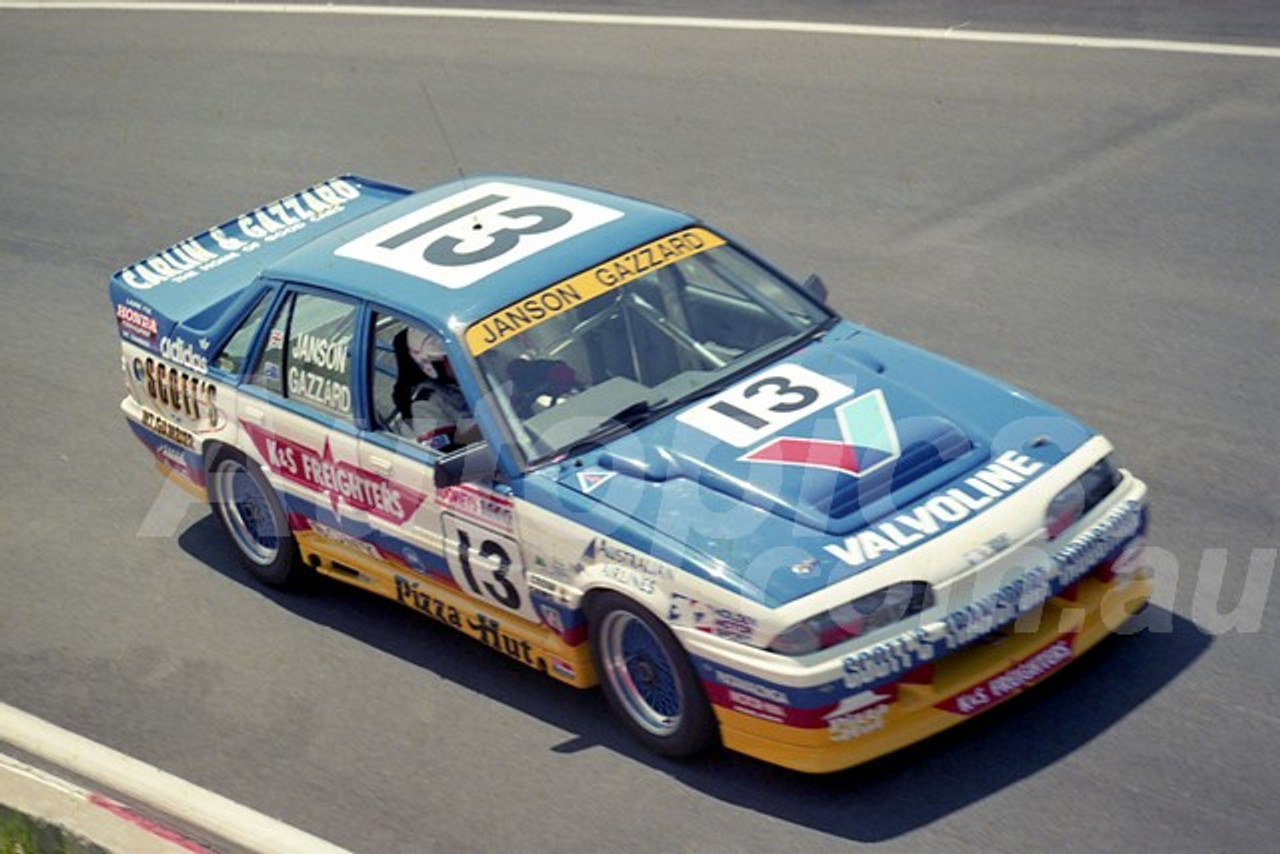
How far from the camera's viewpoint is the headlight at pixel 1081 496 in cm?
638

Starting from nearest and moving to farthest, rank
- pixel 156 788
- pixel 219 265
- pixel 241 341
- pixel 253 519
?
pixel 156 788
pixel 241 341
pixel 253 519
pixel 219 265

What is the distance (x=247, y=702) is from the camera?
24.2ft

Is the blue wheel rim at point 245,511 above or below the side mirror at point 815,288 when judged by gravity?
below

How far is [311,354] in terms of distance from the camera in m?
7.64

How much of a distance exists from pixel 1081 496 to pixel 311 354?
303 cm

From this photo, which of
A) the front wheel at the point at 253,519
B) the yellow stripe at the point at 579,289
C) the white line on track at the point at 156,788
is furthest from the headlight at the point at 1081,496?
the front wheel at the point at 253,519

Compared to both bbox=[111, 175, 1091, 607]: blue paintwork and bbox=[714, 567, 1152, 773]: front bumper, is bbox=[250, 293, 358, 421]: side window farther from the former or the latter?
bbox=[714, 567, 1152, 773]: front bumper

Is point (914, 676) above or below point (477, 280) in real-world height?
below

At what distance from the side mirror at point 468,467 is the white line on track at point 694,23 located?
26.4 feet

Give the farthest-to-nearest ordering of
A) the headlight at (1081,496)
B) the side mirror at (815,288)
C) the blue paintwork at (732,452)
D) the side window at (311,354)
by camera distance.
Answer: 1. the side mirror at (815,288)
2. the side window at (311,354)
3. the headlight at (1081,496)
4. the blue paintwork at (732,452)

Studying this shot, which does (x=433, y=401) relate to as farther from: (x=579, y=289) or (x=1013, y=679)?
(x=1013, y=679)

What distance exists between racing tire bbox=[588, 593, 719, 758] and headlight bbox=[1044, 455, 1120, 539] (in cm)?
128

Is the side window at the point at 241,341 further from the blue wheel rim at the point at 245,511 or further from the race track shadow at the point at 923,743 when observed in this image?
the race track shadow at the point at 923,743

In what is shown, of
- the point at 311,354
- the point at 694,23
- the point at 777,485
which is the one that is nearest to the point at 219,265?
the point at 311,354
